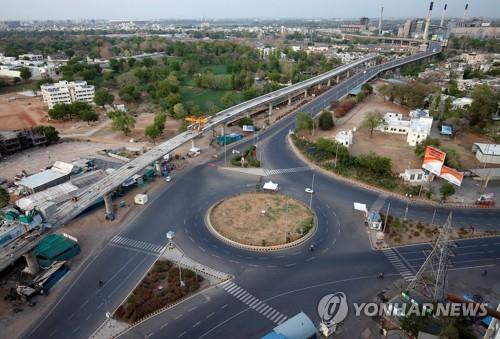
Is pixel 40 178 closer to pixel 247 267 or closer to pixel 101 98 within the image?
pixel 247 267

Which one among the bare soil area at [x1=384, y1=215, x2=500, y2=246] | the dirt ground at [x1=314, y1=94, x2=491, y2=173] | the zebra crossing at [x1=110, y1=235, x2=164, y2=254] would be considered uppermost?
the dirt ground at [x1=314, y1=94, x2=491, y2=173]

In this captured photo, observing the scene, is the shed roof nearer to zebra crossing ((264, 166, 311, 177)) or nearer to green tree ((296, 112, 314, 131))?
zebra crossing ((264, 166, 311, 177))

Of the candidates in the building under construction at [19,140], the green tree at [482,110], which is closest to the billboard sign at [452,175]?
the green tree at [482,110]

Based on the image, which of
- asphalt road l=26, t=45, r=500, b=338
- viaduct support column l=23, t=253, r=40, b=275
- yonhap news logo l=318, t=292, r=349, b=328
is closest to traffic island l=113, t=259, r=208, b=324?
asphalt road l=26, t=45, r=500, b=338

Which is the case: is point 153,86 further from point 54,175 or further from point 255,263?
point 255,263

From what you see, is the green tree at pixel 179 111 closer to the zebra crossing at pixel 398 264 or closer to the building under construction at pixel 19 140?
the building under construction at pixel 19 140

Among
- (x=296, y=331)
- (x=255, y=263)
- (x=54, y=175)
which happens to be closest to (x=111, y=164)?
(x=54, y=175)
